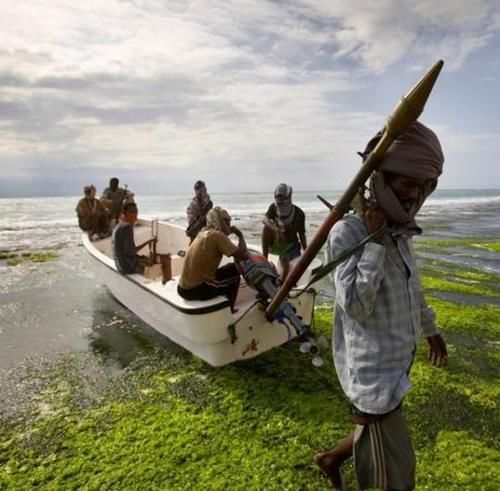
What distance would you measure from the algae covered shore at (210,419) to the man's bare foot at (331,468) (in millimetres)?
276

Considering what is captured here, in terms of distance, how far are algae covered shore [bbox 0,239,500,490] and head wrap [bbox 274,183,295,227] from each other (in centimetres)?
189

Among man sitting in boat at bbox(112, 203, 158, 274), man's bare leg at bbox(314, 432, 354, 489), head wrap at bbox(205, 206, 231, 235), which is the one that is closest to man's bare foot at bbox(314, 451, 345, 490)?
man's bare leg at bbox(314, 432, 354, 489)

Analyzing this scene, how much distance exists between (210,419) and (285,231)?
3.08 m

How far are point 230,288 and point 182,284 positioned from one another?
67cm

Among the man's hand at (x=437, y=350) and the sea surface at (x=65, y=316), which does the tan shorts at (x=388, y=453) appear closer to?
the man's hand at (x=437, y=350)

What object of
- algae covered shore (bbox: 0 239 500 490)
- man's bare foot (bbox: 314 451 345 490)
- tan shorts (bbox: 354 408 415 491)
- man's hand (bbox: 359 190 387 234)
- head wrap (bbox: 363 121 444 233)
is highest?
head wrap (bbox: 363 121 444 233)

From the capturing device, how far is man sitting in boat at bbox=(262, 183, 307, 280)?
6.25 meters

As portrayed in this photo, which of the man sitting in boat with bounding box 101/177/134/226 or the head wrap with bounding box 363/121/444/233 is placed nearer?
the head wrap with bounding box 363/121/444/233

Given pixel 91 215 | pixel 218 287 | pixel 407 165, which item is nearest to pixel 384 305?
pixel 407 165

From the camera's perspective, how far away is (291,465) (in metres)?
3.41

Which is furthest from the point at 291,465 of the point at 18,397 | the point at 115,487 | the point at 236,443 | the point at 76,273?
the point at 76,273

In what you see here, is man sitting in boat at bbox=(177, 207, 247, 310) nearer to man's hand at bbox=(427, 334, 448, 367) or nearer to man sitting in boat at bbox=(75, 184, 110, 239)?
man's hand at bbox=(427, 334, 448, 367)

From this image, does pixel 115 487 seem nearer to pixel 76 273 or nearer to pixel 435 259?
pixel 76 273

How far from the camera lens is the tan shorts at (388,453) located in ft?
7.14
